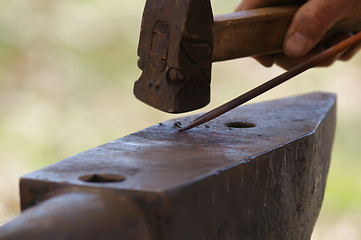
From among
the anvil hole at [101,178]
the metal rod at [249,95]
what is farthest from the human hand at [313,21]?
the anvil hole at [101,178]

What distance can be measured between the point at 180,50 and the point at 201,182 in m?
0.36

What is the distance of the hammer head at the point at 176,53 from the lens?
4.59 ft

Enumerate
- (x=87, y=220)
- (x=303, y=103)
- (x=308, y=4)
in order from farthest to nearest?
1. (x=303, y=103)
2. (x=308, y=4)
3. (x=87, y=220)

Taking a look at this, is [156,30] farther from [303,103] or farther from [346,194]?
[346,194]

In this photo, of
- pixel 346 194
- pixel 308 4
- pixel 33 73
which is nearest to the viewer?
pixel 308 4

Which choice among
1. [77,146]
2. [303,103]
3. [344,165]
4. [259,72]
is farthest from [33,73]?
[303,103]

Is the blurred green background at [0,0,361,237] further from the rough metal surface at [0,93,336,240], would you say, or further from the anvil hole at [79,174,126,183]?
the anvil hole at [79,174,126,183]

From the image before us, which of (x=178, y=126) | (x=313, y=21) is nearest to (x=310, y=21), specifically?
(x=313, y=21)

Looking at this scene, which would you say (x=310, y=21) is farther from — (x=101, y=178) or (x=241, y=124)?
(x=101, y=178)

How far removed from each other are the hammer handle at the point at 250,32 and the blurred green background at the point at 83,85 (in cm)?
176

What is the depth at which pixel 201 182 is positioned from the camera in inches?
44.2

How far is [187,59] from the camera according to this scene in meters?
1.41

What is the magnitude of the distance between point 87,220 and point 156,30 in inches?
22.0

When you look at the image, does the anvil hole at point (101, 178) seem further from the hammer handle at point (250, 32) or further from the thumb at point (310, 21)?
the thumb at point (310, 21)
